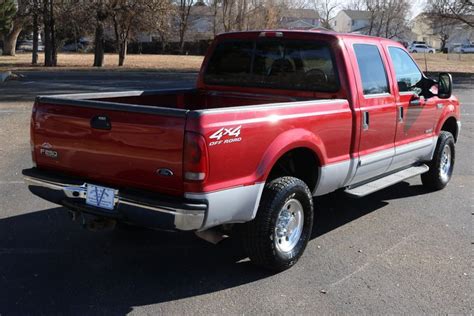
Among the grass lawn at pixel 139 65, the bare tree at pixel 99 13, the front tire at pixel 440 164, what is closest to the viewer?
the front tire at pixel 440 164

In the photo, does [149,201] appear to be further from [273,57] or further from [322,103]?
[273,57]

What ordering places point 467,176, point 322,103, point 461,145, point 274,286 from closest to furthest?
point 274,286, point 322,103, point 467,176, point 461,145

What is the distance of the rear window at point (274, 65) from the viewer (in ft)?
17.2

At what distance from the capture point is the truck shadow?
3.90m

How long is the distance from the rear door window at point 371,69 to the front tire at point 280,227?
4.77 ft

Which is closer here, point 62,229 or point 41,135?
point 41,135

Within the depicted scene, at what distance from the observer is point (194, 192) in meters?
3.66

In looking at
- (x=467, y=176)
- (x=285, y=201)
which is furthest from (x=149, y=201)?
(x=467, y=176)

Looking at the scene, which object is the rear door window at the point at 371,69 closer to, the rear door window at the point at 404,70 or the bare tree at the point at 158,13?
the rear door window at the point at 404,70

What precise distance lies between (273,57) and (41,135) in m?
2.45

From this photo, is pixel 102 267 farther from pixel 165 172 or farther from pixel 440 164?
pixel 440 164

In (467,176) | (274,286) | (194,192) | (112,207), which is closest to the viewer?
(194,192)

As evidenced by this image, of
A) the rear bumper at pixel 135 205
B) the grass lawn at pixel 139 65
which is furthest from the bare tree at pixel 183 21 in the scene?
the rear bumper at pixel 135 205

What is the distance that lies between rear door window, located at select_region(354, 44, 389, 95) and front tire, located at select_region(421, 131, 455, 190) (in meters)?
1.76
